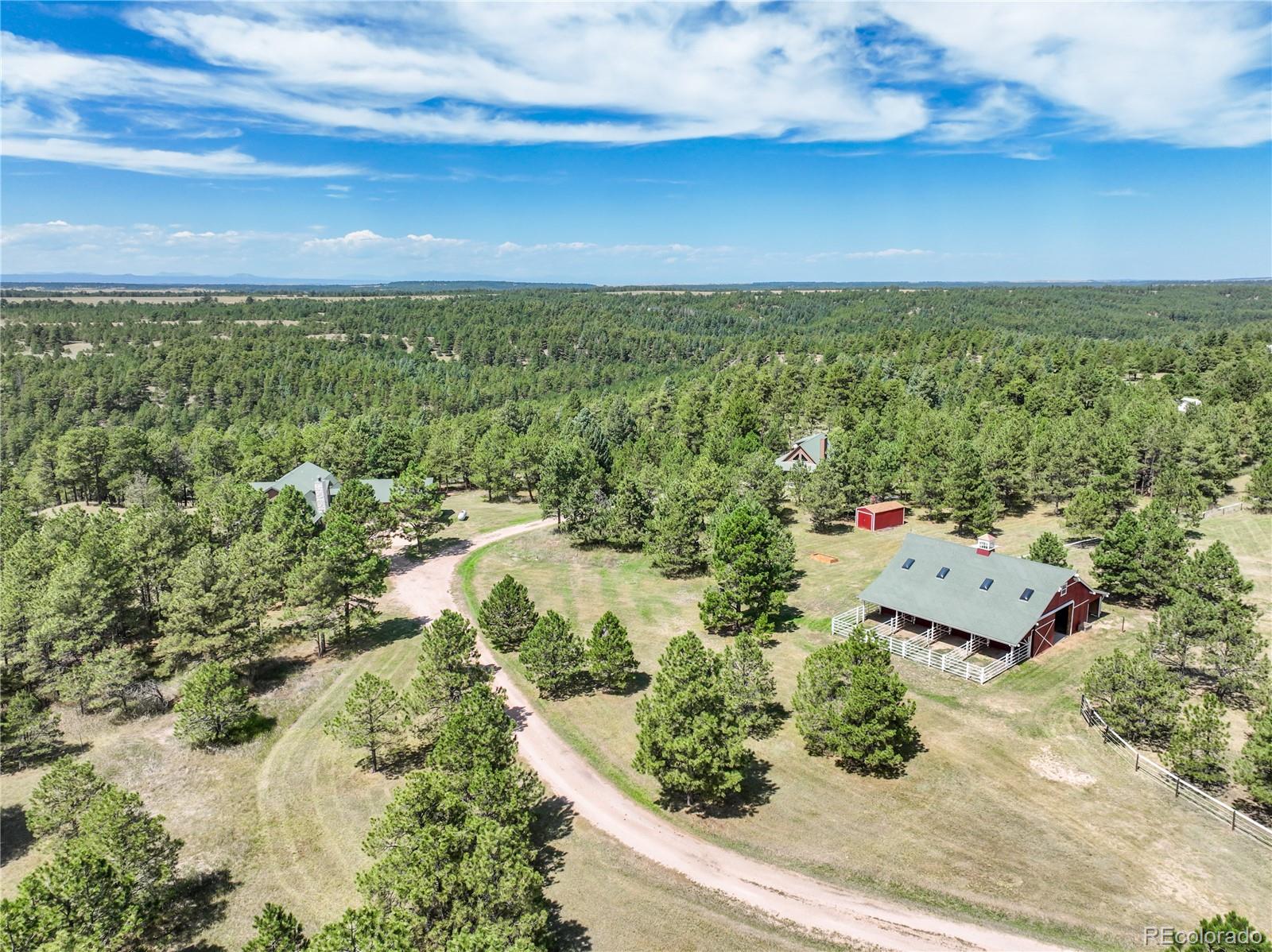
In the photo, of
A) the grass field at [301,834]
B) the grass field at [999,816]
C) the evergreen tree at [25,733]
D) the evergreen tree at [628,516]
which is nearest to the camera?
the grass field at [301,834]

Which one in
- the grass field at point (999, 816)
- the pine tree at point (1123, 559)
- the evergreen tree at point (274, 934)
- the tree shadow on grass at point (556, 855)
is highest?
the pine tree at point (1123, 559)

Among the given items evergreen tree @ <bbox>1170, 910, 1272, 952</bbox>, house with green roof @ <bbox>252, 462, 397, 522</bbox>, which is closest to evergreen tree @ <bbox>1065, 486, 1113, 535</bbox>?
evergreen tree @ <bbox>1170, 910, 1272, 952</bbox>

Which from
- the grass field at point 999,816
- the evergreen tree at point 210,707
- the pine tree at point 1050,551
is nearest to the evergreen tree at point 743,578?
the grass field at point 999,816

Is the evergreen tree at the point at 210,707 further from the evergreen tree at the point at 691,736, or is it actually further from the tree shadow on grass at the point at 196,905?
the evergreen tree at the point at 691,736

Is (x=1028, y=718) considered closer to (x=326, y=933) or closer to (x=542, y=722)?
(x=542, y=722)

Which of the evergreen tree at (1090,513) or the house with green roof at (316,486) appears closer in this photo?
the evergreen tree at (1090,513)

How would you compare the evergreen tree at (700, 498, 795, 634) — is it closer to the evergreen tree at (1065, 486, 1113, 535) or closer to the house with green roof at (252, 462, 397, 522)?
the evergreen tree at (1065, 486, 1113, 535)
